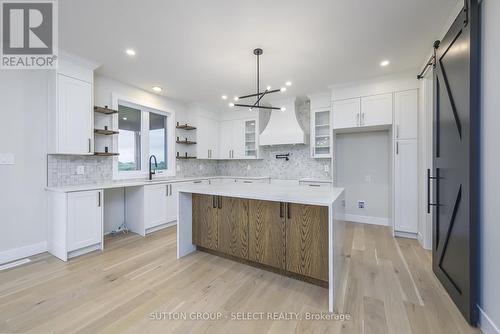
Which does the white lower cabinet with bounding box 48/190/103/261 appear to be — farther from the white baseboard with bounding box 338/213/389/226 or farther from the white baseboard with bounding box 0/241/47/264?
the white baseboard with bounding box 338/213/389/226

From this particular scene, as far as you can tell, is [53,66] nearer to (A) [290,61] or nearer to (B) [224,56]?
(B) [224,56]

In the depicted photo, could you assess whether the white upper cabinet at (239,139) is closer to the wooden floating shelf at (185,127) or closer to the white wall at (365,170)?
the wooden floating shelf at (185,127)

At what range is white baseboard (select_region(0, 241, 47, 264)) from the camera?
98.7 inches

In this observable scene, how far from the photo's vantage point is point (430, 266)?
2.44 m

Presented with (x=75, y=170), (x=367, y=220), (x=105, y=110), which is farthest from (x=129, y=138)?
(x=367, y=220)

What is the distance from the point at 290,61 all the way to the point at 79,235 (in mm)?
3684

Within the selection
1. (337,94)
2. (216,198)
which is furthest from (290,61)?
(216,198)

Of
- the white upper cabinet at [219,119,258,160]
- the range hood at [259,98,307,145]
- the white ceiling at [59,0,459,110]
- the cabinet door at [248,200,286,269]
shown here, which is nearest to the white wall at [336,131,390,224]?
the range hood at [259,98,307,145]

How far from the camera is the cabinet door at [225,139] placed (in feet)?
18.3

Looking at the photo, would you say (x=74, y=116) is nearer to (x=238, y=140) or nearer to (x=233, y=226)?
(x=233, y=226)

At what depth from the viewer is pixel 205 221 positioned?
2684 millimetres

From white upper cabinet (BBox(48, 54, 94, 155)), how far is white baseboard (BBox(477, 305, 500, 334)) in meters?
4.43

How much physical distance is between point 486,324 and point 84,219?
13.3 feet

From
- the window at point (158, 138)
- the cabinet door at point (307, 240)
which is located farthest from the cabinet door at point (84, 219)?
the cabinet door at point (307, 240)
